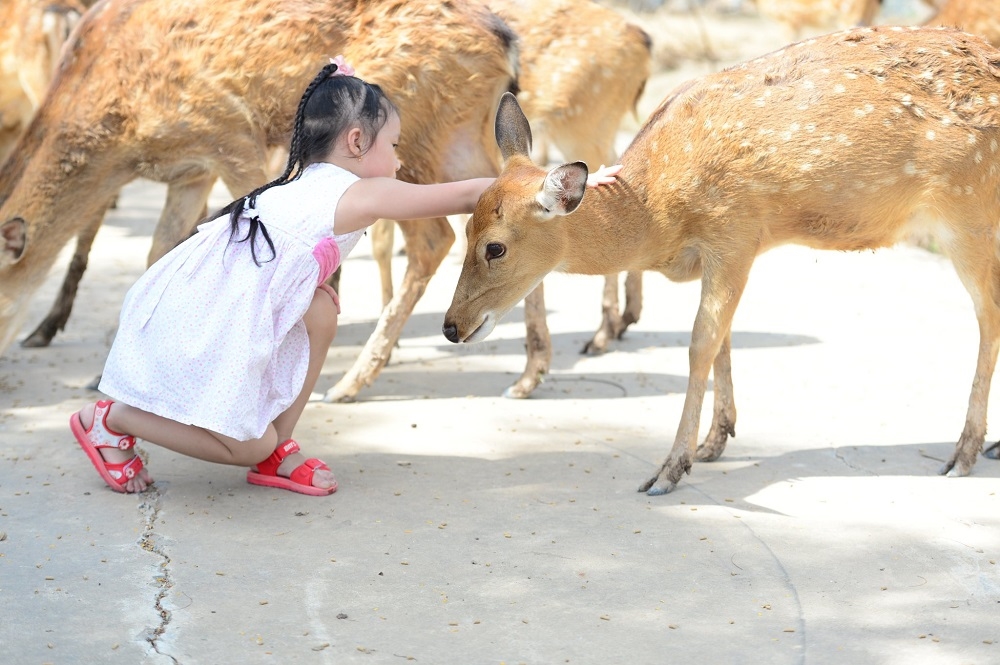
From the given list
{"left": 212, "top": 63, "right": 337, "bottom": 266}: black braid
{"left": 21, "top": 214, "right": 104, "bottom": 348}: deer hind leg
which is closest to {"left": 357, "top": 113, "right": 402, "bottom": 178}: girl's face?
{"left": 212, "top": 63, "right": 337, "bottom": 266}: black braid

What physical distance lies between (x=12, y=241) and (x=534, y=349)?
2.34 meters

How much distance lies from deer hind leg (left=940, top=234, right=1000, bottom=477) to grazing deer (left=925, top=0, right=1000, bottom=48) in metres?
4.25

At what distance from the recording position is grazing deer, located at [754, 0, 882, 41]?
36.5 feet

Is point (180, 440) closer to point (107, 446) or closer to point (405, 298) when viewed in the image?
point (107, 446)

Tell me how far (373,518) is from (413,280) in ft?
6.37

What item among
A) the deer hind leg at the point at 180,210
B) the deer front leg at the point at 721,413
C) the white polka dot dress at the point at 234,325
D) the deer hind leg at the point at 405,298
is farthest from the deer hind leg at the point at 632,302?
the white polka dot dress at the point at 234,325

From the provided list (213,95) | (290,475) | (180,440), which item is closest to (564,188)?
(290,475)

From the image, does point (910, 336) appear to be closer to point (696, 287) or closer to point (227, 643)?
point (696, 287)

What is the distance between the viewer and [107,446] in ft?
13.7

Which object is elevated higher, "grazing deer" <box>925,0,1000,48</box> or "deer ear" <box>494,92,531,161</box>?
"deer ear" <box>494,92,531,161</box>

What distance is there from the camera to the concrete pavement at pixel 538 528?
316cm

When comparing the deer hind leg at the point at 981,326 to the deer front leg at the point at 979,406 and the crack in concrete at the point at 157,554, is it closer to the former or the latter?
the deer front leg at the point at 979,406

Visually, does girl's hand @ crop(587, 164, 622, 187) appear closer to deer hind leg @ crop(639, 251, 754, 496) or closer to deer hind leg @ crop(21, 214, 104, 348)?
deer hind leg @ crop(639, 251, 754, 496)

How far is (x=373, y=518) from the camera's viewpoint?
4.00 m
